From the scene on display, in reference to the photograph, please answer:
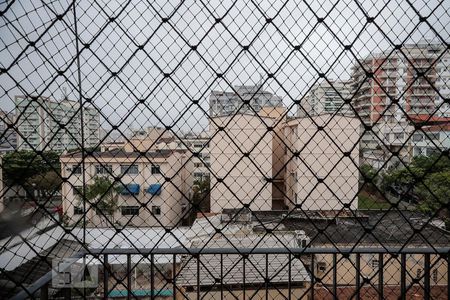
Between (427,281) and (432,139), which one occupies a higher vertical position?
(432,139)

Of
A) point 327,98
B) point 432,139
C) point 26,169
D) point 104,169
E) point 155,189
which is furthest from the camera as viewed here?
point 155,189

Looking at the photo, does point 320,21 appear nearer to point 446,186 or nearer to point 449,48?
point 449,48

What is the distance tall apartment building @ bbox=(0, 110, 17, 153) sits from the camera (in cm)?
116

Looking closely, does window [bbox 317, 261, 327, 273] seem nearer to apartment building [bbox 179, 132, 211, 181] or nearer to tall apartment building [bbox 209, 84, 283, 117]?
apartment building [bbox 179, 132, 211, 181]

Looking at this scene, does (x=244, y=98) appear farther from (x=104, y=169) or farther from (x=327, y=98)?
(x=327, y=98)

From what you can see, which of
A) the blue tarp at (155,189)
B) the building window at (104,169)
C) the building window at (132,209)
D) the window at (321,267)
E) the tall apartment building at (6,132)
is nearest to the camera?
the tall apartment building at (6,132)

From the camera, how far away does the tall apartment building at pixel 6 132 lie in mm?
1163

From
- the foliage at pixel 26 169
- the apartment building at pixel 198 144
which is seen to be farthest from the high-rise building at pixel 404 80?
the foliage at pixel 26 169

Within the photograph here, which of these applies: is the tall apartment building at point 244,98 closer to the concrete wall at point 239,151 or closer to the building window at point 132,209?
the concrete wall at point 239,151

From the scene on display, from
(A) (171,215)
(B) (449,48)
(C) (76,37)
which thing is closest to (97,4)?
(C) (76,37)

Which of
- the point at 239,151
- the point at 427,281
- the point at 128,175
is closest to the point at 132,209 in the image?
the point at 128,175

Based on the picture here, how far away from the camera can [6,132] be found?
1.22 m

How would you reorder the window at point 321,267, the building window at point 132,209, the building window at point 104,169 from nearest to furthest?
the building window at point 104,169 < the building window at point 132,209 < the window at point 321,267

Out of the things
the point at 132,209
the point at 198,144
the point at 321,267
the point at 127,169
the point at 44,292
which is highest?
the point at 198,144
